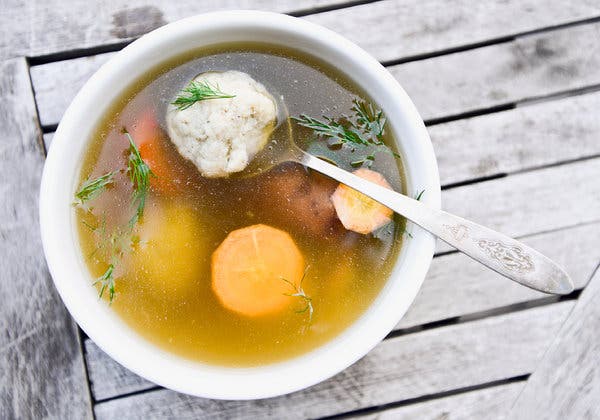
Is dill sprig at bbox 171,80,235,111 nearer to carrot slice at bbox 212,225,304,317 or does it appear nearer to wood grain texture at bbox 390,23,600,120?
carrot slice at bbox 212,225,304,317

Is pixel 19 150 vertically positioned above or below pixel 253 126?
below

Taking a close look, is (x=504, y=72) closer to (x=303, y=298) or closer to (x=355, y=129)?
(x=355, y=129)

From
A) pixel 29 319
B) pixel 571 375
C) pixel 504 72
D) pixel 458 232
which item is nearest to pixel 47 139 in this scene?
pixel 29 319

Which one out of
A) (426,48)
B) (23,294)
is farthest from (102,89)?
(426,48)

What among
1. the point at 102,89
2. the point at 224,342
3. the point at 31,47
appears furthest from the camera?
the point at 31,47

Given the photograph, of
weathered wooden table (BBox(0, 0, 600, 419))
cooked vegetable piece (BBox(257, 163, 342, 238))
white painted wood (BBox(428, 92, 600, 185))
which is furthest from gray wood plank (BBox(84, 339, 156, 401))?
white painted wood (BBox(428, 92, 600, 185))

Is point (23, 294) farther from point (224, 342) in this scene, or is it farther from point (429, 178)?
point (429, 178)

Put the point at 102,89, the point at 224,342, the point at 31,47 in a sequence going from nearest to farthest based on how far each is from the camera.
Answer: the point at 102,89 < the point at 224,342 < the point at 31,47
